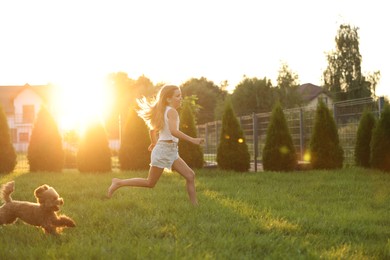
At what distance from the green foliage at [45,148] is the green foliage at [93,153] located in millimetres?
977

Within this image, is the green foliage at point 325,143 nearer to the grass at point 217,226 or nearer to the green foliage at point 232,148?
the green foliage at point 232,148

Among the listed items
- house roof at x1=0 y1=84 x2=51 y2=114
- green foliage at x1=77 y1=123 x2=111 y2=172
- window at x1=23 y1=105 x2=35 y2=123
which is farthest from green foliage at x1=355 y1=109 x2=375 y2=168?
window at x1=23 y1=105 x2=35 y2=123

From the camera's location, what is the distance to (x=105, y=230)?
5.64 metres

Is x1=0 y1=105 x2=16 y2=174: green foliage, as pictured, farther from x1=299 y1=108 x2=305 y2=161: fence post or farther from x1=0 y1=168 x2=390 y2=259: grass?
x1=299 y1=108 x2=305 y2=161: fence post

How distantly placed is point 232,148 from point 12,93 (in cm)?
4175

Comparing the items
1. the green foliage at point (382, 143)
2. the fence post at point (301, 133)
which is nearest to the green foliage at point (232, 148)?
→ the fence post at point (301, 133)

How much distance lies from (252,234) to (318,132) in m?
10.6

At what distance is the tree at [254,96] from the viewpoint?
5372 centimetres

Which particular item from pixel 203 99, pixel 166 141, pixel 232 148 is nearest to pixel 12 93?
pixel 203 99

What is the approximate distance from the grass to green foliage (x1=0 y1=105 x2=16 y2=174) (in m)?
7.55

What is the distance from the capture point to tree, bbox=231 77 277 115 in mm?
53719

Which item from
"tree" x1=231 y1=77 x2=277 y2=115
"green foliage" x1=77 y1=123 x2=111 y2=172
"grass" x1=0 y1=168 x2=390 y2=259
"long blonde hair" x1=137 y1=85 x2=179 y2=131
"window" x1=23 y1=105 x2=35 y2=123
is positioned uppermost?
"tree" x1=231 y1=77 x2=277 y2=115

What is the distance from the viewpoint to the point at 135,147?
54.2ft

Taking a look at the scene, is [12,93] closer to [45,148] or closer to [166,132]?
[45,148]
